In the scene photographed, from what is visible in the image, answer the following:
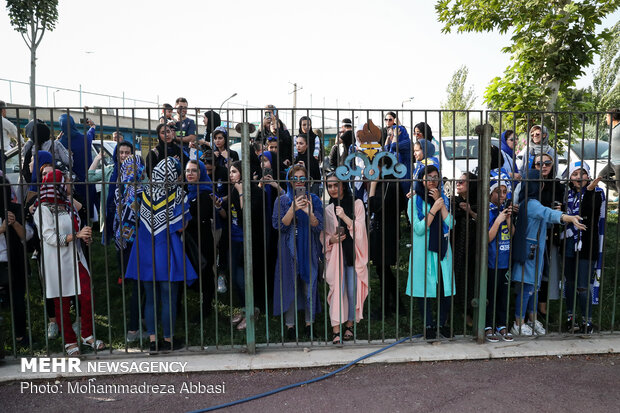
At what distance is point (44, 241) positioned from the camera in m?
4.38

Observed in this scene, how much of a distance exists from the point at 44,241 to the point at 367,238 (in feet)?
9.65

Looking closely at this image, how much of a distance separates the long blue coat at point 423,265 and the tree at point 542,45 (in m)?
4.01

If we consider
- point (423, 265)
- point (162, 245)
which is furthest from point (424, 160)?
point (162, 245)

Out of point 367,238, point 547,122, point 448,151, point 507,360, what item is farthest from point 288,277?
point 448,151

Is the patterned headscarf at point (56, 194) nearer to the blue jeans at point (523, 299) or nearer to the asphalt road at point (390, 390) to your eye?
the asphalt road at point (390, 390)

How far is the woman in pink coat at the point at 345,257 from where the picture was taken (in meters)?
4.69

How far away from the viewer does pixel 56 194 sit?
428 cm

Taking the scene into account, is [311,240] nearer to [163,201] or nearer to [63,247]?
[163,201]

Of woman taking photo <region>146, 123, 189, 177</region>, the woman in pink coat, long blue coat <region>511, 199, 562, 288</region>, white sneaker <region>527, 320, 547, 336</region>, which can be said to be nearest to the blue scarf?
the woman in pink coat

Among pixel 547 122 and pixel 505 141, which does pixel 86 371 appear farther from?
pixel 547 122

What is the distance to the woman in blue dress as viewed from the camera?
4375 millimetres

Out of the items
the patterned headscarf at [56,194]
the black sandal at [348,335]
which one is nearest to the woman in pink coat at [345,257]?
the black sandal at [348,335]

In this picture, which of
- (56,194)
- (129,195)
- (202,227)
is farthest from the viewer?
(202,227)

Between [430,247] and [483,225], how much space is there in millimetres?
531
